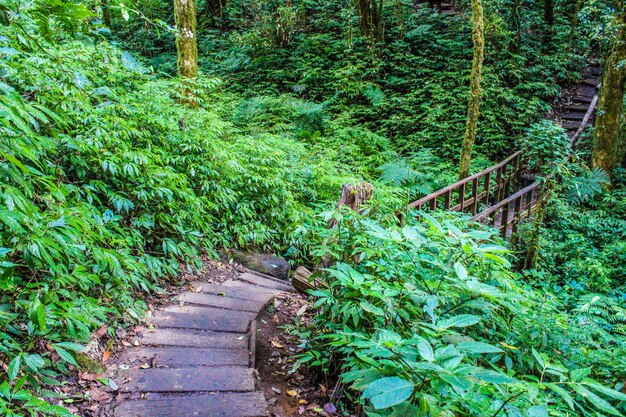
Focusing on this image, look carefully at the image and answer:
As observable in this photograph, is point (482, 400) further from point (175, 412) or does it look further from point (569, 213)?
point (569, 213)

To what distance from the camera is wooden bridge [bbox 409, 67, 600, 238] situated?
19.7 ft

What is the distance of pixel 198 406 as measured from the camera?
7.84 ft

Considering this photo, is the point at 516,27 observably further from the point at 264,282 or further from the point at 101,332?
the point at 101,332

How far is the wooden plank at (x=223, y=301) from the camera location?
3773 mm

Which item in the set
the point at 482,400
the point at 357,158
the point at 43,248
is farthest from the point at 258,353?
the point at 357,158

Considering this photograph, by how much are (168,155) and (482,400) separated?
4.05m

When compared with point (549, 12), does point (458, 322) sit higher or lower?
lower

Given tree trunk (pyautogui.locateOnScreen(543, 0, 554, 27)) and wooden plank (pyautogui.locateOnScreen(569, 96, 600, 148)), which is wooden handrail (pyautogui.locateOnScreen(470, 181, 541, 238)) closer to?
wooden plank (pyautogui.locateOnScreen(569, 96, 600, 148))

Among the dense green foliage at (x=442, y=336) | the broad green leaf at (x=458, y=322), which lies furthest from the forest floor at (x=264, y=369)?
the broad green leaf at (x=458, y=322)

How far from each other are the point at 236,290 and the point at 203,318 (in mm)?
728

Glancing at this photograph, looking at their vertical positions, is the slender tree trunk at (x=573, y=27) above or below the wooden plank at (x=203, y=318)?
above

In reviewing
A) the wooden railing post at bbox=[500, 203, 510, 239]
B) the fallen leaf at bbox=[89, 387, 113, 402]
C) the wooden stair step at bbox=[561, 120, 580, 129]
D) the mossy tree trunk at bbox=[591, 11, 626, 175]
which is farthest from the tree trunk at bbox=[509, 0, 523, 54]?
the fallen leaf at bbox=[89, 387, 113, 402]

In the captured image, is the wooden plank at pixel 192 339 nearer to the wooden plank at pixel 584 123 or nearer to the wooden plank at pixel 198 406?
the wooden plank at pixel 198 406

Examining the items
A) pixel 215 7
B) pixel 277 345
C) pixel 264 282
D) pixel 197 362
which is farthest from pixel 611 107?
pixel 215 7
